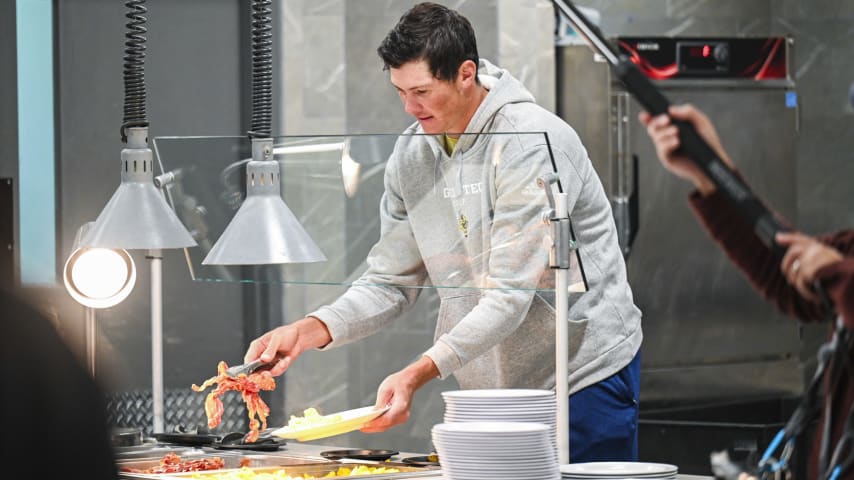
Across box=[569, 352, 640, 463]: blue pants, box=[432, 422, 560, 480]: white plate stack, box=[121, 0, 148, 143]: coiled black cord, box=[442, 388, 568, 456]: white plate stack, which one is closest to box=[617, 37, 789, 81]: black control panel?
box=[569, 352, 640, 463]: blue pants

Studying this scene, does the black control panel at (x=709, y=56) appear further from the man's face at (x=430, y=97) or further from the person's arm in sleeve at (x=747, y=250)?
the person's arm in sleeve at (x=747, y=250)

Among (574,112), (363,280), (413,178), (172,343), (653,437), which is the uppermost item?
(574,112)

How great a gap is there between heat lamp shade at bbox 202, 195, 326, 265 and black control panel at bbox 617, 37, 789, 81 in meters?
2.74

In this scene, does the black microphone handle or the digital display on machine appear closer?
the black microphone handle

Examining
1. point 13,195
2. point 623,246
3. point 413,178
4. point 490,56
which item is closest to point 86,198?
point 13,195

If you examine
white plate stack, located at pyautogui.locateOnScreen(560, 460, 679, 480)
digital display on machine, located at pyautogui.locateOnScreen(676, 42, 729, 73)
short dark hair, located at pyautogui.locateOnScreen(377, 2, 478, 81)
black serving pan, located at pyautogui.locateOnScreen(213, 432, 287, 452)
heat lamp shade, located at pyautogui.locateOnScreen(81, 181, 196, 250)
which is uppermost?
digital display on machine, located at pyautogui.locateOnScreen(676, 42, 729, 73)

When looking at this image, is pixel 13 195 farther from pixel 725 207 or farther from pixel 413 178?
pixel 725 207

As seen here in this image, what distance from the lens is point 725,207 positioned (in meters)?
1.81

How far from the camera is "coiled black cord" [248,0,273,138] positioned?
273cm

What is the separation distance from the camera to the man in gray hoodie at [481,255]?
8.39 ft

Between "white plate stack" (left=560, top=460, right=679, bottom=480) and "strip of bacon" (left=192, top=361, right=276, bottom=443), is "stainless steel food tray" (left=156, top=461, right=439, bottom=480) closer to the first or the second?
"strip of bacon" (left=192, top=361, right=276, bottom=443)

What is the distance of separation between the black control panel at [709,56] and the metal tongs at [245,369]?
8.65ft

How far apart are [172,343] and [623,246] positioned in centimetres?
184

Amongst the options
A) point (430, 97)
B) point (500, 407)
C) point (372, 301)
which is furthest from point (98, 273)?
point (500, 407)
